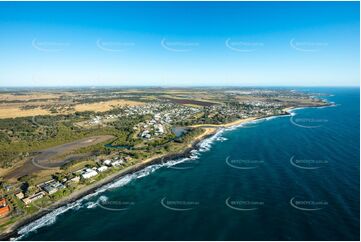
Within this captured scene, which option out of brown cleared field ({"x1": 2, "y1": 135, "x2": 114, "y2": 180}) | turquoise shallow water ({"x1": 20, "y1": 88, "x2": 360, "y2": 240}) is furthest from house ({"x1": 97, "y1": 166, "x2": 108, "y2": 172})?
brown cleared field ({"x1": 2, "y1": 135, "x2": 114, "y2": 180})

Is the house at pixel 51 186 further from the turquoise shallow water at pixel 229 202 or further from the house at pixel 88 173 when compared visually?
the turquoise shallow water at pixel 229 202

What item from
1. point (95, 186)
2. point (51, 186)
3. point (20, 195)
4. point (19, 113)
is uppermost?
point (19, 113)

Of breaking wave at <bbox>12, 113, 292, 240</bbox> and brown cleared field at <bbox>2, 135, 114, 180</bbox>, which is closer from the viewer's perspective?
breaking wave at <bbox>12, 113, 292, 240</bbox>

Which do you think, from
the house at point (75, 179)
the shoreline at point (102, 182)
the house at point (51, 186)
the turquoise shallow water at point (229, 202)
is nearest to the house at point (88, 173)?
the house at point (75, 179)

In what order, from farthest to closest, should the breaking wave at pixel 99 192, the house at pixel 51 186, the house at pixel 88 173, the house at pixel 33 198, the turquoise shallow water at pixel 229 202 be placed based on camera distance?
1. the house at pixel 88 173
2. the house at pixel 51 186
3. the house at pixel 33 198
4. the breaking wave at pixel 99 192
5. the turquoise shallow water at pixel 229 202

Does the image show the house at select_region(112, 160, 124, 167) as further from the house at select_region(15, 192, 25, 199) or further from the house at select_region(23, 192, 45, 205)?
the house at select_region(15, 192, 25, 199)

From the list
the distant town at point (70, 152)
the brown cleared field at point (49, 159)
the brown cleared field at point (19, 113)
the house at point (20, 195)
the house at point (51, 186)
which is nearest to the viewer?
the house at point (20, 195)

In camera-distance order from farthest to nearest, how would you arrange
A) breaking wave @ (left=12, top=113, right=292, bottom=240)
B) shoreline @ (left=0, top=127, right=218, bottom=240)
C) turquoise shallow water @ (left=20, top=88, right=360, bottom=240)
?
breaking wave @ (left=12, top=113, right=292, bottom=240), shoreline @ (left=0, top=127, right=218, bottom=240), turquoise shallow water @ (left=20, top=88, right=360, bottom=240)

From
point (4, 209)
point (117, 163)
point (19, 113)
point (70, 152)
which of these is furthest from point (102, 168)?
point (19, 113)

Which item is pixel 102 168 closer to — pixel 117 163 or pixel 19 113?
pixel 117 163

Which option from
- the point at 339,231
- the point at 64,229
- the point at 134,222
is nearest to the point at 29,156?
the point at 64,229
